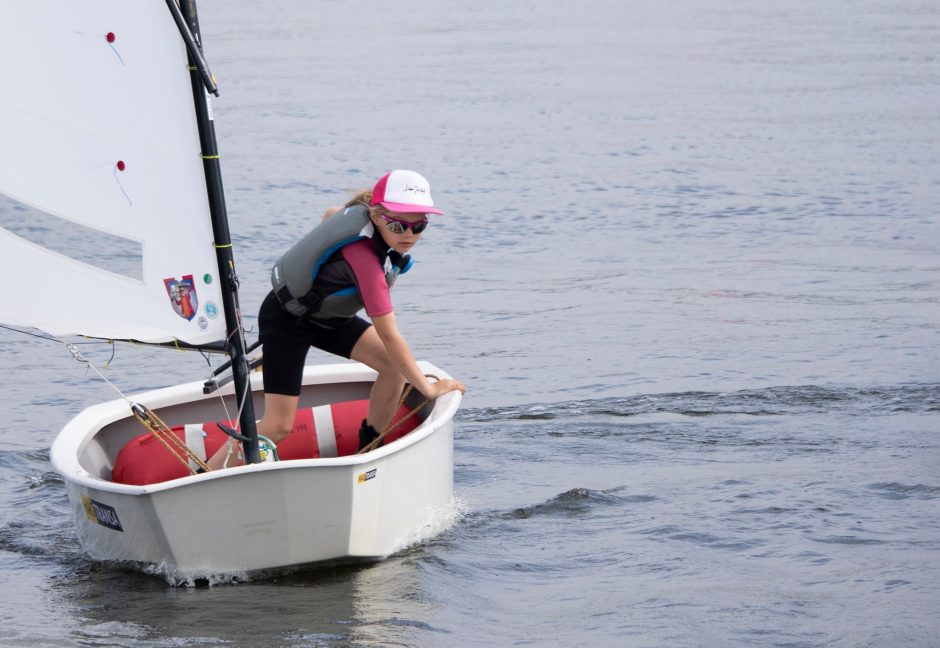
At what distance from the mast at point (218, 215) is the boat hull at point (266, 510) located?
1.33ft

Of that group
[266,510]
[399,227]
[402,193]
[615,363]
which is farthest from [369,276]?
[615,363]

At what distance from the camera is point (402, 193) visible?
542 cm

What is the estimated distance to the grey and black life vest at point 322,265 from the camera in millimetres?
5508

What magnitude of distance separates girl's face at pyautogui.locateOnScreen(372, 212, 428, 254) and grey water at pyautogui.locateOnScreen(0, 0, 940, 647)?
3.64 ft

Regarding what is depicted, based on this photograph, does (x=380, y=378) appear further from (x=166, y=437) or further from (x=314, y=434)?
(x=166, y=437)

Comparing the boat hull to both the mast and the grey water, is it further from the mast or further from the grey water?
the mast

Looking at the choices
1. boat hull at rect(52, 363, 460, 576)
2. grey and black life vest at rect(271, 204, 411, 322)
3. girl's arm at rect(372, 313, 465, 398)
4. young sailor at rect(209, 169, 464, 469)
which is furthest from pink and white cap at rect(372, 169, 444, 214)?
boat hull at rect(52, 363, 460, 576)

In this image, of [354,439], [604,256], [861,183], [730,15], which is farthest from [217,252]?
[730,15]

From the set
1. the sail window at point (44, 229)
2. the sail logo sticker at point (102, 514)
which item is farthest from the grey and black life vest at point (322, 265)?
the sail window at point (44, 229)

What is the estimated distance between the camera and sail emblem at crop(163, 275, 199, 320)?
544 cm

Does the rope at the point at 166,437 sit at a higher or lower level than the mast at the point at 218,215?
lower

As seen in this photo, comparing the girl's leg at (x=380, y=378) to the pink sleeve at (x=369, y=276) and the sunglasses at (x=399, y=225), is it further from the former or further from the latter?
the sunglasses at (x=399, y=225)

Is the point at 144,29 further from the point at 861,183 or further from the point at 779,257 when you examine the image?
the point at 861,183

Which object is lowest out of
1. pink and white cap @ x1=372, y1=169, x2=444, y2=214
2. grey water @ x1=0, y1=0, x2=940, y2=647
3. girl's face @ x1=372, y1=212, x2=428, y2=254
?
grey water @ x1=0, y1=0, x2=940, y2=647
